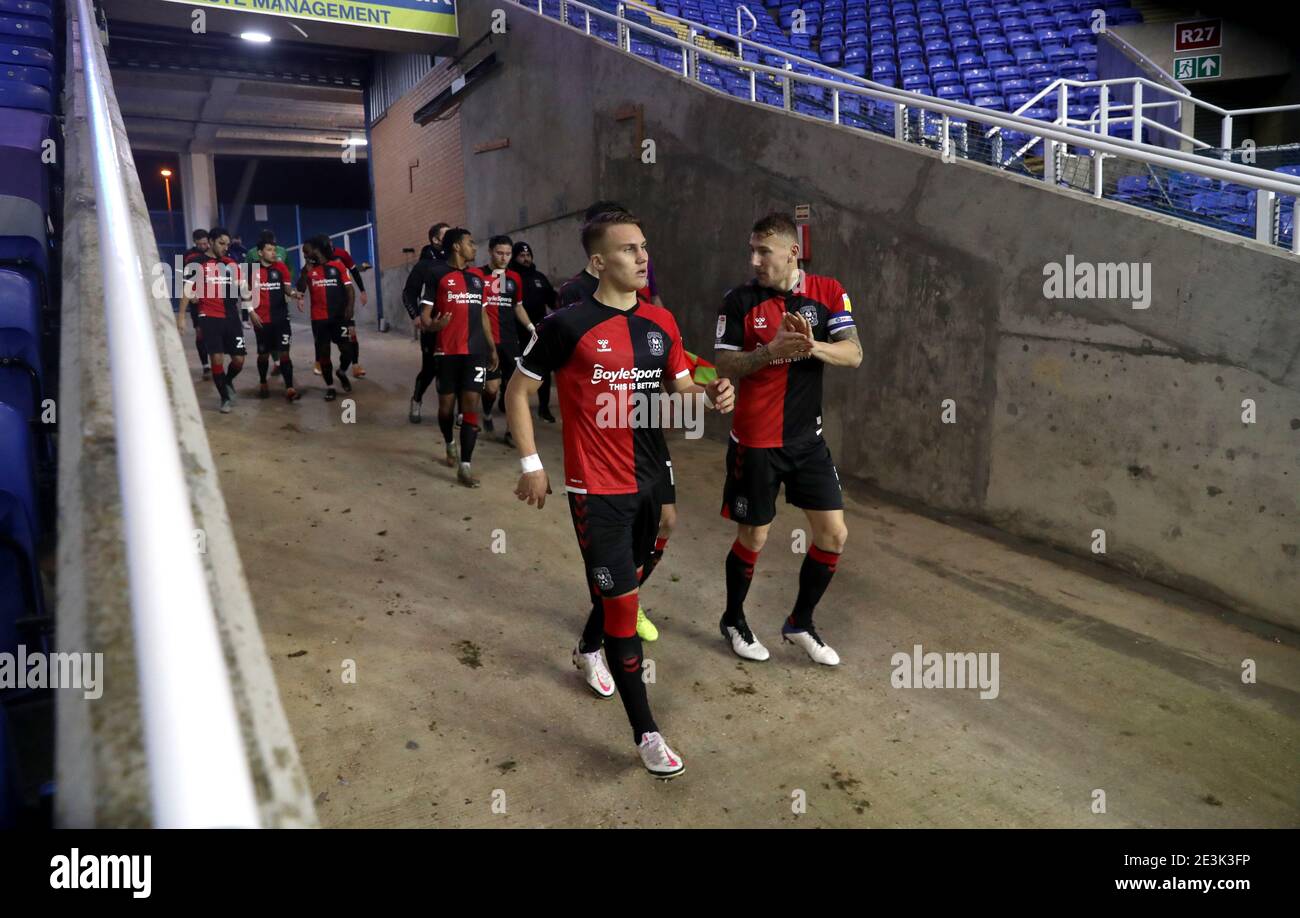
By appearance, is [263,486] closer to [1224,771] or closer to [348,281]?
[348,281]

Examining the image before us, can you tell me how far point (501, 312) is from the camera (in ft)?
26.6

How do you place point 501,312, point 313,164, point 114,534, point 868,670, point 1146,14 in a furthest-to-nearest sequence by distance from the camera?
point 313,164 < point 1146,14 < point 501,312 < point 868,670 < point 114,534

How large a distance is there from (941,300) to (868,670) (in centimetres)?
325

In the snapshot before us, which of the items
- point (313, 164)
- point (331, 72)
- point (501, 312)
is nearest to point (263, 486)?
point (501, 312)

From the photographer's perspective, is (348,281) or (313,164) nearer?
(348,281)

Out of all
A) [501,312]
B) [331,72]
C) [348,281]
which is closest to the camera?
[501,312]

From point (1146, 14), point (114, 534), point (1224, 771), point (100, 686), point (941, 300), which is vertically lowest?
point (1224, 771)

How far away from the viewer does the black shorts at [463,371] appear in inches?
281

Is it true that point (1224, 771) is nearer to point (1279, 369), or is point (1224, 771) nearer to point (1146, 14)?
point (1279, 369)

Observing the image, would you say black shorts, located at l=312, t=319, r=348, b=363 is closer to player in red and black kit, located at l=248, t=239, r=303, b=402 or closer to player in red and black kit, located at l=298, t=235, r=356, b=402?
player in red and black kit, located at l=298, t=235, r=356, b=402

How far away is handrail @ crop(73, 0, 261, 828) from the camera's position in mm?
789

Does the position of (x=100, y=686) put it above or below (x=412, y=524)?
above

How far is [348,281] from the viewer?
33.3 ft

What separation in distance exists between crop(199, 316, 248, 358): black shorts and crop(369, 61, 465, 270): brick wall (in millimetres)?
6731
